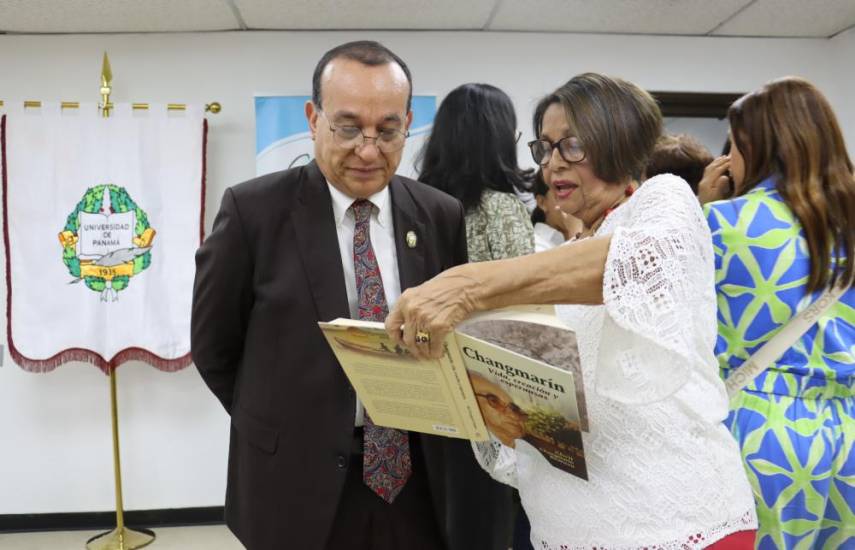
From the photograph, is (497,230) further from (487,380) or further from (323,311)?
(487,380)

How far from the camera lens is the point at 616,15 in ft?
12.7

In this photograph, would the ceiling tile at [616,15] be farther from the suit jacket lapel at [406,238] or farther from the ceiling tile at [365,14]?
the suit jacket lapel at [406,238]

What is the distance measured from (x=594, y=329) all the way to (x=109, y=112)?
11.2 ft

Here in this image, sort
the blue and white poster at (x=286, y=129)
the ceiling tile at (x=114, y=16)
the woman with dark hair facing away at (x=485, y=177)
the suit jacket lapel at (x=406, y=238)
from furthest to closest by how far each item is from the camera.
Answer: the blue and white poster at (x=286, y=129)
the ceiling tile at (x=114, y=16)
the woman with dark hair facing away at (x=485, y=177)
the suit jacket lapel at (x=406, y=238)

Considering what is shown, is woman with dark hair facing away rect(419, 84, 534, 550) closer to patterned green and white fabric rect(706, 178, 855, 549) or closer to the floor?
patterned green and white fabric rect(706, 178, 855, 549)

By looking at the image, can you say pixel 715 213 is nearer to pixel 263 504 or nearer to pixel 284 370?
pixel 284 370

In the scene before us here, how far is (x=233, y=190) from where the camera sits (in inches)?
55.0

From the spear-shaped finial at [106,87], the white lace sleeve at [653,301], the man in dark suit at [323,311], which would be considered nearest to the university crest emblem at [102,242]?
the spear-shaped finial at [106,87]

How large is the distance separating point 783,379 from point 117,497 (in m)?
3.33

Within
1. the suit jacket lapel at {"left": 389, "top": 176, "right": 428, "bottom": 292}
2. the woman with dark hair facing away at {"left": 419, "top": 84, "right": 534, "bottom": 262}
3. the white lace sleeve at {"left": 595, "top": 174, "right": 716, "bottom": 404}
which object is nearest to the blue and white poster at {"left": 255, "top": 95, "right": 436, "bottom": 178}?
the woman with dark hair facing away at {"left": 419, "top": 84, "right": 534, "bottom": 262}

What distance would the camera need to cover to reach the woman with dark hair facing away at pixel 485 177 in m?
1.99

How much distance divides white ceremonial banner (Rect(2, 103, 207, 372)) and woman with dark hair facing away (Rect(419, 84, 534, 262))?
2160mm

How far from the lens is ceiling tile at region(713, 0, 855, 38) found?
3756 mm

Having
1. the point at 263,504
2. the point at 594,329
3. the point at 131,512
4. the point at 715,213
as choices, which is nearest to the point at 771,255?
the point at 715,213
